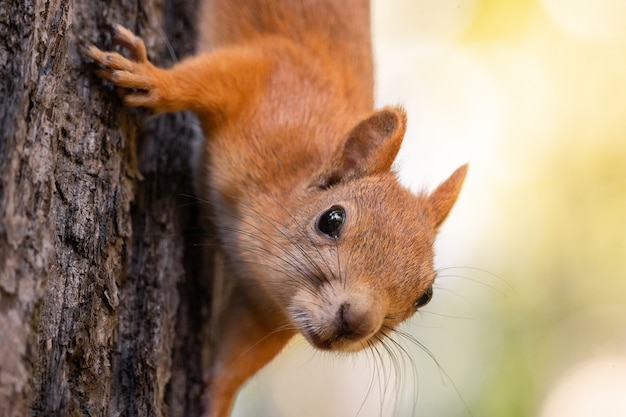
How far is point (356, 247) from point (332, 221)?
0.69 ft

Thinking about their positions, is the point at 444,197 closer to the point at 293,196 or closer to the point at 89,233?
the point at 293,196

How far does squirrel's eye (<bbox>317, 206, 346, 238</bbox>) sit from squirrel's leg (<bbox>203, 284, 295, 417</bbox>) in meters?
0.69

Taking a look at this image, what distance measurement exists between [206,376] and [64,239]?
133 centimetres

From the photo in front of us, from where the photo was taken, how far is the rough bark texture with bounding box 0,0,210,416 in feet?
7.08

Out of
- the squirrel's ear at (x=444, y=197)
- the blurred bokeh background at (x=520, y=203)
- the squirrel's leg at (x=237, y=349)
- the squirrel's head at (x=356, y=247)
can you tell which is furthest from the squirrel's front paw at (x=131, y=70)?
the blurred bokeh background at (x=520, y=203)

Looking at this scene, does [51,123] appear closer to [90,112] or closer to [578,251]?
[90,112]

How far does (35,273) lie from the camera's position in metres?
2.18

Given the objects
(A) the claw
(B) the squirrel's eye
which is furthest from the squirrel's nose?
(A) the claw

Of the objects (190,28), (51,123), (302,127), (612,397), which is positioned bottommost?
(612,397)

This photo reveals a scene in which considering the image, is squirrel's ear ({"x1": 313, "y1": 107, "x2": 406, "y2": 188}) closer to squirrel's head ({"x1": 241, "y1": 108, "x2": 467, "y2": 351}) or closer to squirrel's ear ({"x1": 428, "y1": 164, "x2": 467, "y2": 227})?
squirrel's head ({"x1": 241, "y1": 108, "x2": 467, "y2": 351})

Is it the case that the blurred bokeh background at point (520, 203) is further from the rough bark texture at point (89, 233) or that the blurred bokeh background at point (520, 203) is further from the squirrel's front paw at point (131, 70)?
the squirrel's front paw at point (131, 70)

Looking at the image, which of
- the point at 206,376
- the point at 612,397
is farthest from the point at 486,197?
the point at 206,376

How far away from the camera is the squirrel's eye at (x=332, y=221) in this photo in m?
3.20

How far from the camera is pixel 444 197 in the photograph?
3721 millimetres
